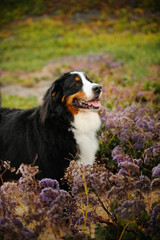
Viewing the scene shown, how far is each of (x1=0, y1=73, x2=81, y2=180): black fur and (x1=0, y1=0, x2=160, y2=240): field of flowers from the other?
169 mm

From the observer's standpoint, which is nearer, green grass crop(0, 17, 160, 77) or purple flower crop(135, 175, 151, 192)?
purple flower crop(135, 175, 151, 192)

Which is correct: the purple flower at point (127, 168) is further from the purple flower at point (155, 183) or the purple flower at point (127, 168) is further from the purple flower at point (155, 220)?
the purple flower at point (155, 220)

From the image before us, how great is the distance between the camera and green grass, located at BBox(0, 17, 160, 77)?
11398mm

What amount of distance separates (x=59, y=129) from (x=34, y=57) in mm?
16018

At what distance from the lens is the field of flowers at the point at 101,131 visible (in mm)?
1526

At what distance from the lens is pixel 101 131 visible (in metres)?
3.56

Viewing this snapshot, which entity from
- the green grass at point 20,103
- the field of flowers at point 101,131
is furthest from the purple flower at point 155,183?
the green grass at point 20,103

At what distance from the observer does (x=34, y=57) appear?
17594mm

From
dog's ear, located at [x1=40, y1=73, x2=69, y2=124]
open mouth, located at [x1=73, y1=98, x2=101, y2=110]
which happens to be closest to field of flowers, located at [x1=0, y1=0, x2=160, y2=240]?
open mouth, located at [x1=73, y1=98, x2=101, y2=110]

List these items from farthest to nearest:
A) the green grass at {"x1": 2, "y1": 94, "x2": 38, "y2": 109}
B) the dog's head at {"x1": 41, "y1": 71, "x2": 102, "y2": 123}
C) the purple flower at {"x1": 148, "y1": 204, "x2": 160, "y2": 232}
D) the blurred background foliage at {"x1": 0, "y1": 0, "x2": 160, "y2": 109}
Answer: the blurred background foliage at {"x1": 0, "y1": 0, "x2": 160, "y2": 109} < the green grass at {"x1": 2, "y1": 94, "x2": 38, "y2": 109} < the dog's head at {"x1": 41, "y1": 71, "x2": 102, "y2": 123} < the purple flower at {"x1": 148, "y1": 204, "x2": 160, "y2": 232}

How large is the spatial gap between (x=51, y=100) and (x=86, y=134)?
2.09 ft

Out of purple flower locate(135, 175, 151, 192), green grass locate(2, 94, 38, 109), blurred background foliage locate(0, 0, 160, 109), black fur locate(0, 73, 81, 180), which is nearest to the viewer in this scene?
purple flower locate(135, 175, 151, 192)

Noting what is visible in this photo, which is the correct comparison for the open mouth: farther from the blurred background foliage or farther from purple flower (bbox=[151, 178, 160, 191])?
the blurred background foliage

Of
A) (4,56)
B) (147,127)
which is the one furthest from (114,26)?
(147,127)
